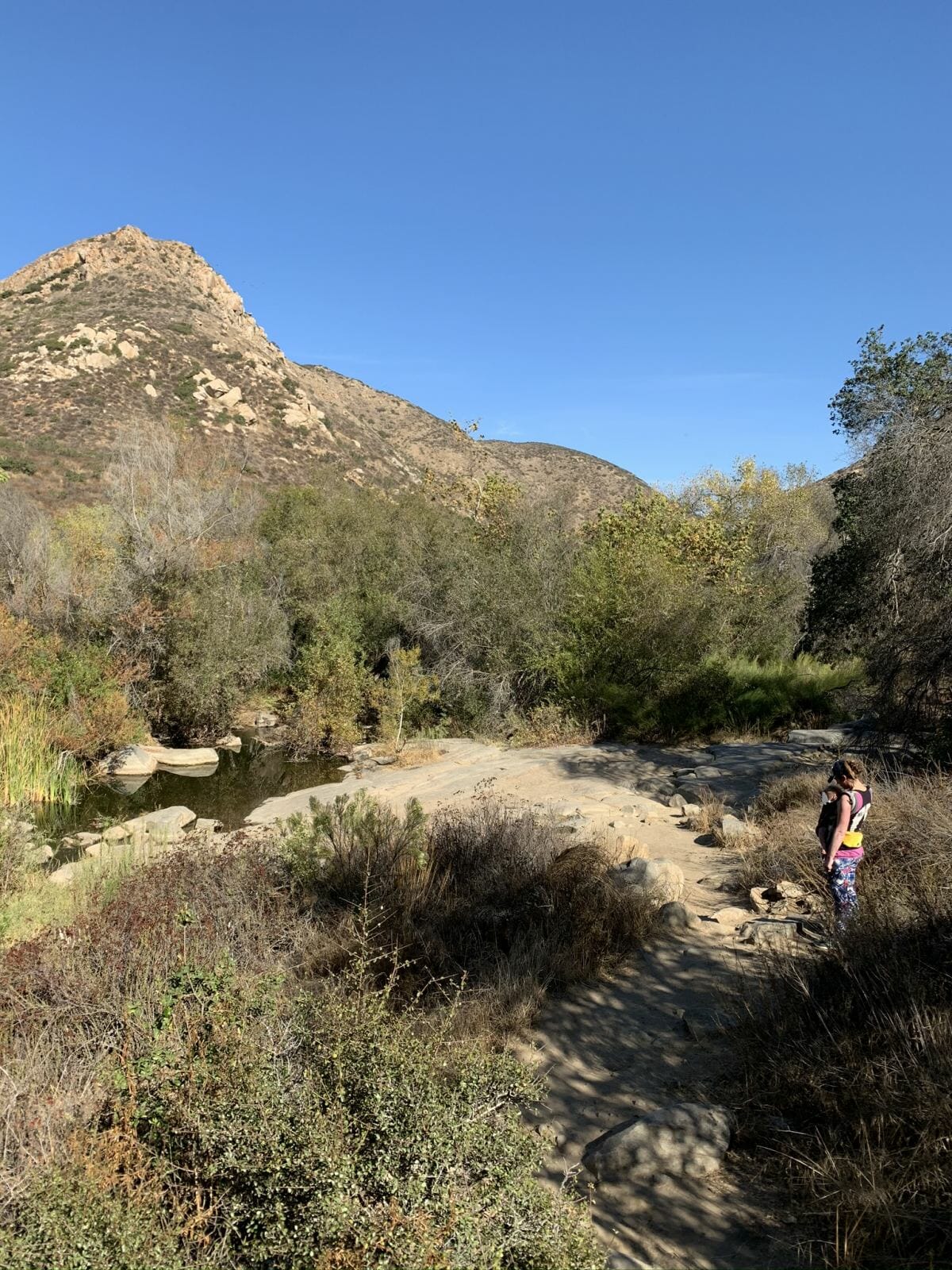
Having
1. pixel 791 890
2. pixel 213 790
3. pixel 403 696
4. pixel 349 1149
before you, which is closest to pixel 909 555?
pixel 791 890

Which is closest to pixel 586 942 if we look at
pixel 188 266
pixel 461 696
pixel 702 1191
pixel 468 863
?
pixel 468 863

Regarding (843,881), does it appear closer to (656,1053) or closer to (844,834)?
(844,834)

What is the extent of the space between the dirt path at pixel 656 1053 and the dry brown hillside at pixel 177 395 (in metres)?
18.5

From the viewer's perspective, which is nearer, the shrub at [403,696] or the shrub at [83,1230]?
the shrub at [83,1230]

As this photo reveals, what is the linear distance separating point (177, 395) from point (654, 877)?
133ft

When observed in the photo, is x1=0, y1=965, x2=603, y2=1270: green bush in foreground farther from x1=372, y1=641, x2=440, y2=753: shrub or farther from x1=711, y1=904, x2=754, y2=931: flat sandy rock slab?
x1=372, y1=641, x2=440, y2=753: shrub

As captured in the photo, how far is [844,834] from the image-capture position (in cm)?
566

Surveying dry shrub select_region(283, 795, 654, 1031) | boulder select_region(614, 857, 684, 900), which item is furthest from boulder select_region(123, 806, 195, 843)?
boulder select_region(614, 857, 684, 900)

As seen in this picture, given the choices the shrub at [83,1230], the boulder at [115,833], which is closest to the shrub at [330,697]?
the boulder at [115,833]

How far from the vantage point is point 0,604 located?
1589 centimetres

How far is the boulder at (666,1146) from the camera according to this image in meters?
3.54

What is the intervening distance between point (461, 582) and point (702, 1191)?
16189 millimetres

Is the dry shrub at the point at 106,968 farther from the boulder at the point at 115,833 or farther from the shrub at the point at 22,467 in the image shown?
the shrub at the point at 22,467

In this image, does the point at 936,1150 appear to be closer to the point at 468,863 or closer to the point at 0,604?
the point at 468,863
